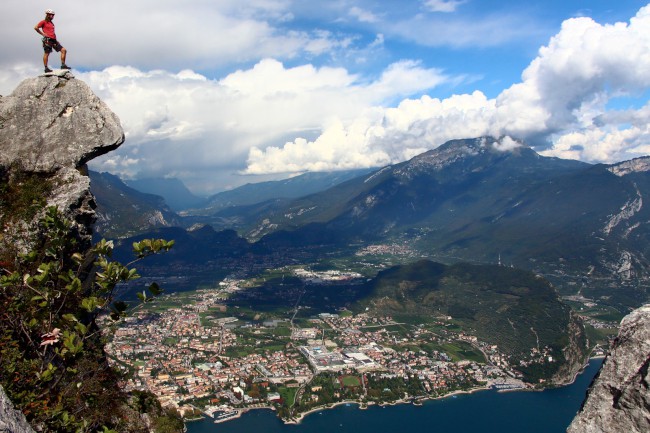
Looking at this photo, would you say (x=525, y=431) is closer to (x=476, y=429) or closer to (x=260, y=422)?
(x=476, y=429)

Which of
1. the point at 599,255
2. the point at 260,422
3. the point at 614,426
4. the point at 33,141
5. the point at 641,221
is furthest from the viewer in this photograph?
the point at 641,221

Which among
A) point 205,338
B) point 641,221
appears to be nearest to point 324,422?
point 205,338

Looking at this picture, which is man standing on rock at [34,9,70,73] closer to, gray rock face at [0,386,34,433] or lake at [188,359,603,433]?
gray rock face at [0,386,34,433]

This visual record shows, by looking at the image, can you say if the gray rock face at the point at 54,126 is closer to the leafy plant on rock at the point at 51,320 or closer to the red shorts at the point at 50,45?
the red shorts at the point at 50,45

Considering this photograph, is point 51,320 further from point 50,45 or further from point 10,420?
point 50,45

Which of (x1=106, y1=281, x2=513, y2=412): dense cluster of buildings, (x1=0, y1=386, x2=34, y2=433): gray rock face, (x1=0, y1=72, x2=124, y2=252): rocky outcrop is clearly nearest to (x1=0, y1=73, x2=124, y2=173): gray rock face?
(x1=0, y1=72, x2=124, y2=252): rocky outcrop

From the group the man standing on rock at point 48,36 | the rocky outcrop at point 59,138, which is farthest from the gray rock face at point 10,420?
the man standing on rock at point 48,36

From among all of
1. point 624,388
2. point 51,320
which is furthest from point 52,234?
point 624,388
